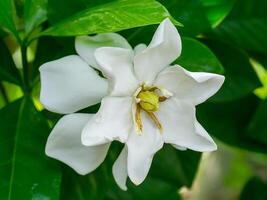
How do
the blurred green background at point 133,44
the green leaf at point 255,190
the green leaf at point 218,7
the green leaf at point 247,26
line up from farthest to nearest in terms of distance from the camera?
the green leaf at point 255,190, the green leaf at point 247,26, the green leaf at point 218,7, the blurred green background at point 133,44

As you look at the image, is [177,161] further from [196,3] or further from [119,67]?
[119,67]

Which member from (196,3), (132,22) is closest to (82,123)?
(132,22)

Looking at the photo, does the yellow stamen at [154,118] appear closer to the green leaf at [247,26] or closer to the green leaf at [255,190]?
the green leaf at [247,26]

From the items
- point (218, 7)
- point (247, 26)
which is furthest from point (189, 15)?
point (247, 26)

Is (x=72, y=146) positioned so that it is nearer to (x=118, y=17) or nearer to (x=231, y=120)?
(x=118, y=17)

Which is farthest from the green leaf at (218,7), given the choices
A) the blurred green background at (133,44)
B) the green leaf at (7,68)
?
the green leaf at (7,68)

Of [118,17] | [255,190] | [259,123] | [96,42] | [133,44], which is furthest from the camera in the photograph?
[255,190]
